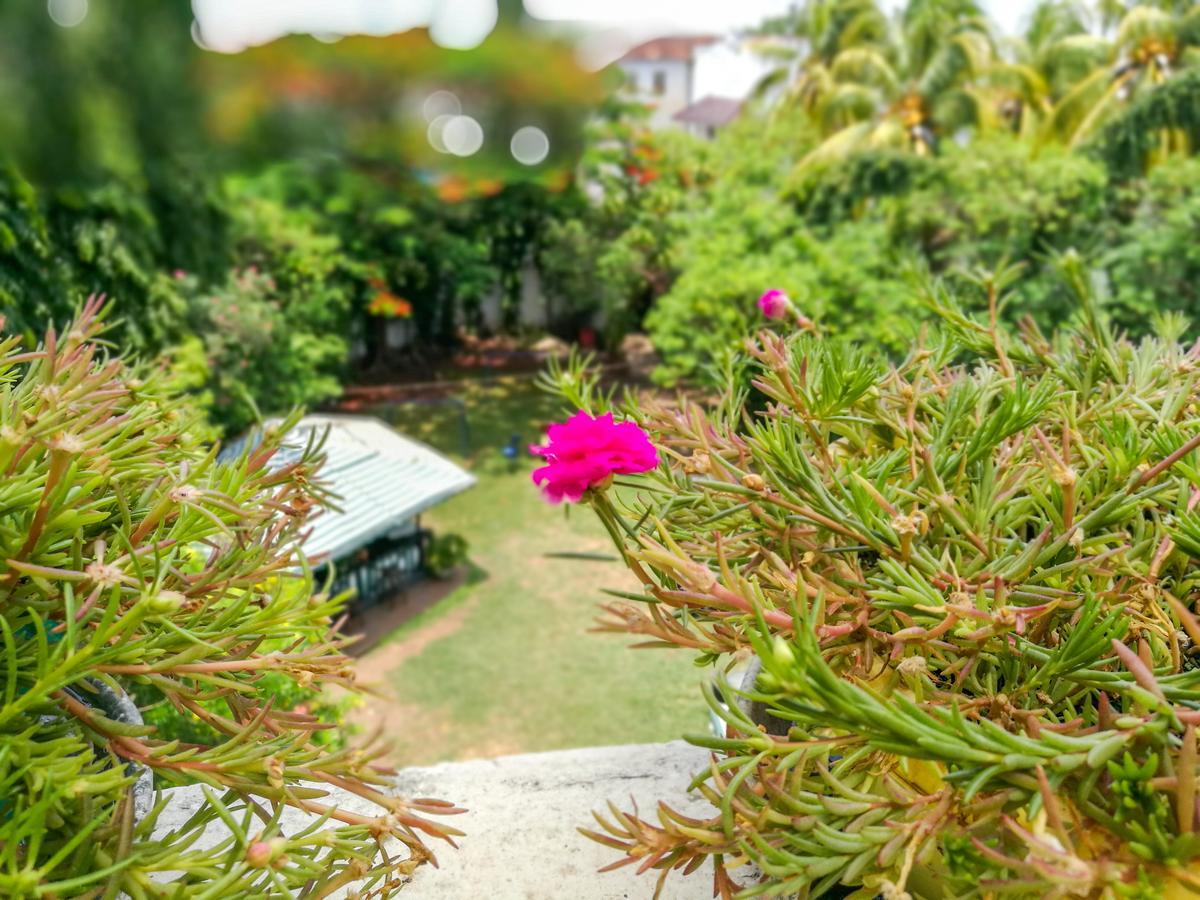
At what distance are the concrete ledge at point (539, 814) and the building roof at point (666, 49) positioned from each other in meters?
32.8

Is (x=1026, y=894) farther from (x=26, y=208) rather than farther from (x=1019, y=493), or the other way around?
(x=26, y=208)

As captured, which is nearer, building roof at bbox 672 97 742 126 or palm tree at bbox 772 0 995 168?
palm tree at bbox 772 0 995 168

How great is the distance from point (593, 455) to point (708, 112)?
29683 millimetres

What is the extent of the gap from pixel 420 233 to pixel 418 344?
85.8 inches

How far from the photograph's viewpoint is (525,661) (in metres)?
6.39

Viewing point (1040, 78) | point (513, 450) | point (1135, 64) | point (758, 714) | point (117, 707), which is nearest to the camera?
point (117, 707)

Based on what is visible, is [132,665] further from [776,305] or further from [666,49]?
[666,49]

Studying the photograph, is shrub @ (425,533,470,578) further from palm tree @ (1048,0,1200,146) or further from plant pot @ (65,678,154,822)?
palm tree @ (1048,0,1200,146)

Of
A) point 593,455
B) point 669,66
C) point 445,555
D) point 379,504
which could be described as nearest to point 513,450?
point 445,555

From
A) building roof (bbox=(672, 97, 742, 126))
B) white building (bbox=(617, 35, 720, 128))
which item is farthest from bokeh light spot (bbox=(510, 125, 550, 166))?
white building (bbox=(617, 35, 720, 128))

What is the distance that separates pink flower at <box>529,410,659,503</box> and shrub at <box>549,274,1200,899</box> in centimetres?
6

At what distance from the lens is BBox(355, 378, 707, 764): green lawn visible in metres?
5.51

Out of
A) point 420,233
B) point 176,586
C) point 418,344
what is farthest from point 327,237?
point 176,586

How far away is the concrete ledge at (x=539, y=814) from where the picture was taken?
1.31m
